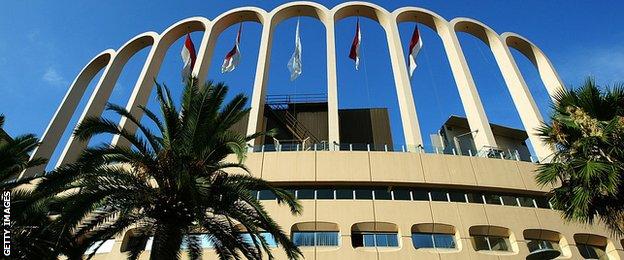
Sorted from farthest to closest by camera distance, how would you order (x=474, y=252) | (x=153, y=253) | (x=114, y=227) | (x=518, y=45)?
(x=518, y=45), (x=474, y=252), (x=114, y=227), (x=153, y=253)

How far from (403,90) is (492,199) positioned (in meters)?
8.19

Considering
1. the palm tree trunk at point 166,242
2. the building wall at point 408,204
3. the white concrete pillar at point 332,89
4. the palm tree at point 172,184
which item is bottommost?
the palm tree trunk at point 166,242

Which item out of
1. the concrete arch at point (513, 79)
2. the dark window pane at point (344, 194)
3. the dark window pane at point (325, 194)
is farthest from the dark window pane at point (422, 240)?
the concrete arch at point (513, 79)

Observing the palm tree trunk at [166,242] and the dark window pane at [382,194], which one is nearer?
the palm tree trunk at [166,242]

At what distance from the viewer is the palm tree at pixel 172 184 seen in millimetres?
11133

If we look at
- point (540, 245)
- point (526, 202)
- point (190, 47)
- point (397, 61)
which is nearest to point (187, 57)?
point (190, 47)

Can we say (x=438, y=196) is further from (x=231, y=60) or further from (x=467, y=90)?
(x=231, y=60)

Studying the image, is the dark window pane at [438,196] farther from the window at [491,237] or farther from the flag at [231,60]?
the flag at [231,60]

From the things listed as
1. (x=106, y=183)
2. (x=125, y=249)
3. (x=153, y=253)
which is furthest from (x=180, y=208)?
(x=125, y=249)

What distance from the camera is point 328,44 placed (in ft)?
89.4

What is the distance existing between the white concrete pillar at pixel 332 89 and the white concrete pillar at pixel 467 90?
8282 mm

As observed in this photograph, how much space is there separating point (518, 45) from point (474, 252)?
73.2 ft

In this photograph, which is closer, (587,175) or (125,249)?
(587,175)

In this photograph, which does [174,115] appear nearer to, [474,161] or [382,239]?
[382,239]
